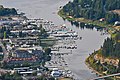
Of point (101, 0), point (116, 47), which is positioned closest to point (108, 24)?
point (101, 0)

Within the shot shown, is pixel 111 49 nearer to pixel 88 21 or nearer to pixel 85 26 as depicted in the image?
pixel 85 26

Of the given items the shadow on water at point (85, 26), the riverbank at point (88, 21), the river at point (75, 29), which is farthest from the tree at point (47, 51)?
the riverbank at point (88, 21)

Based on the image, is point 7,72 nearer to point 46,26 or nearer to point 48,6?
point 46,26

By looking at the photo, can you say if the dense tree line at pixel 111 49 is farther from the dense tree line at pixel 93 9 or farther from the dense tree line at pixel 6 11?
the dense tree line at pixel 6 11

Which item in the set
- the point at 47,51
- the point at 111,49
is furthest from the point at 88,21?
the point at 111,49

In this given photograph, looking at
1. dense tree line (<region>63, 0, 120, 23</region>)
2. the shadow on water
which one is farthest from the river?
dense tree line (<region>63, 0, 120, 23</region>)

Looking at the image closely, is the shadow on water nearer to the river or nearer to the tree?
the river
